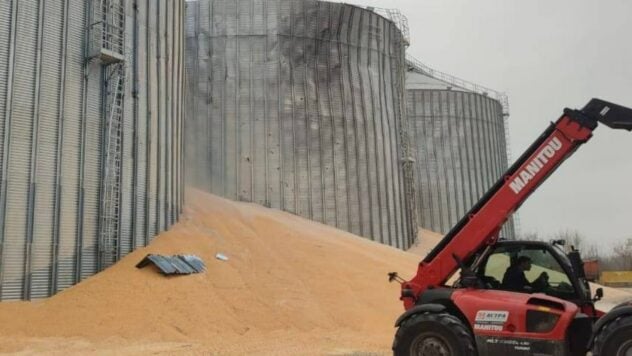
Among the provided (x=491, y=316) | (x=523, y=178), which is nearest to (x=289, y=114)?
(x=523, y=178)

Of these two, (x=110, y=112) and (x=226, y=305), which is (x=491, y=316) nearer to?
(x=226, y=305)

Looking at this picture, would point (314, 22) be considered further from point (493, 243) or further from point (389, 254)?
point (493, 243)

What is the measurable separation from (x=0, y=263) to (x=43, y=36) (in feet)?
23.0

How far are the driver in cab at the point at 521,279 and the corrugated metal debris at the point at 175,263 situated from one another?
1189 cm

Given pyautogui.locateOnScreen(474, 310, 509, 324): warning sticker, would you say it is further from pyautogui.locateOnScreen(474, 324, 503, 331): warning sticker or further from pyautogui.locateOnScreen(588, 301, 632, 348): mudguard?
pyautogui.locateOnScreen(588, 301, 632, 348): mudguard

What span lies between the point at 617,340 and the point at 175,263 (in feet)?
46.7

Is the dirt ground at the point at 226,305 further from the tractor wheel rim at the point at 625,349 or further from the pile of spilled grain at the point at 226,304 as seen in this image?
the tractor wheel rim at the point at 625,349

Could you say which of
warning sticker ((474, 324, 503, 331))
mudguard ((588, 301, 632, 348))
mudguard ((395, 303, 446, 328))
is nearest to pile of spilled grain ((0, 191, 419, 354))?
mudguard ((395, 303, 446, 328))

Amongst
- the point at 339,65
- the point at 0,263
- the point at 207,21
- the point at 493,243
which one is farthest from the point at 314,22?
the point at 493,243

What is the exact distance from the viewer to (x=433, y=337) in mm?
9461

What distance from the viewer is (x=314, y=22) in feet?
123

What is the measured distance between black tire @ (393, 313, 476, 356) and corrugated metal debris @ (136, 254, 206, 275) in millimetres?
10972

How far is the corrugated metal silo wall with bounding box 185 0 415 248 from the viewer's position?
3475 cm

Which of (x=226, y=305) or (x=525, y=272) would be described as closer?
(x=525, y=272)
